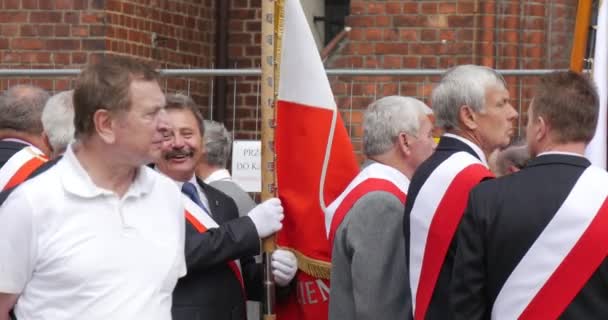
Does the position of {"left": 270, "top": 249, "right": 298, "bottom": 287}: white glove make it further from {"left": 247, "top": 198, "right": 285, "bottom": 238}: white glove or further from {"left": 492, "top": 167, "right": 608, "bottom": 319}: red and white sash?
{"left": 492, "top": 167, "right": 608, "bottom": 319}: red and white sash

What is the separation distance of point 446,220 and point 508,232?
509 millimetres

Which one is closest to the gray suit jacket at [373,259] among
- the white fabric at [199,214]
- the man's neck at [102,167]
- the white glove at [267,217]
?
the white glove at [267,217]

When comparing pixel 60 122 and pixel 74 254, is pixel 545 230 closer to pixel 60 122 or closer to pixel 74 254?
pixel 74 254

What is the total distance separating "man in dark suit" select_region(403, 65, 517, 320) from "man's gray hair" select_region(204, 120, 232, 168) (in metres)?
1.83

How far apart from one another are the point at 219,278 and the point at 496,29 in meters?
5.14

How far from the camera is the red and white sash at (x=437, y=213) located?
5191mm

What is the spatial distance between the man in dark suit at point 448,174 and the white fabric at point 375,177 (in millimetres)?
324

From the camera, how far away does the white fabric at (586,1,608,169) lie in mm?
6305

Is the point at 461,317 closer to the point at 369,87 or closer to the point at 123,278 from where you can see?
the point at 123,278

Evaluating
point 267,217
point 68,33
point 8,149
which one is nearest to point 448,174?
point 267,217

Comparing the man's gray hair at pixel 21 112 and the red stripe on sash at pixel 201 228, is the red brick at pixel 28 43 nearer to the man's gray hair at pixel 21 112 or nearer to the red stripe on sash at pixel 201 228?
the man's gray hair at pixel 21 112

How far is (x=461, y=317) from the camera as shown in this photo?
190 inches

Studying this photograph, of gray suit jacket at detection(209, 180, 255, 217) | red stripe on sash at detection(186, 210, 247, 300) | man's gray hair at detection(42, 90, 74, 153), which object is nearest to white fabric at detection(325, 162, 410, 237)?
red stripe on sash at detection(186, 210, 247, 300)

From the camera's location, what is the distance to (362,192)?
5.62 m
